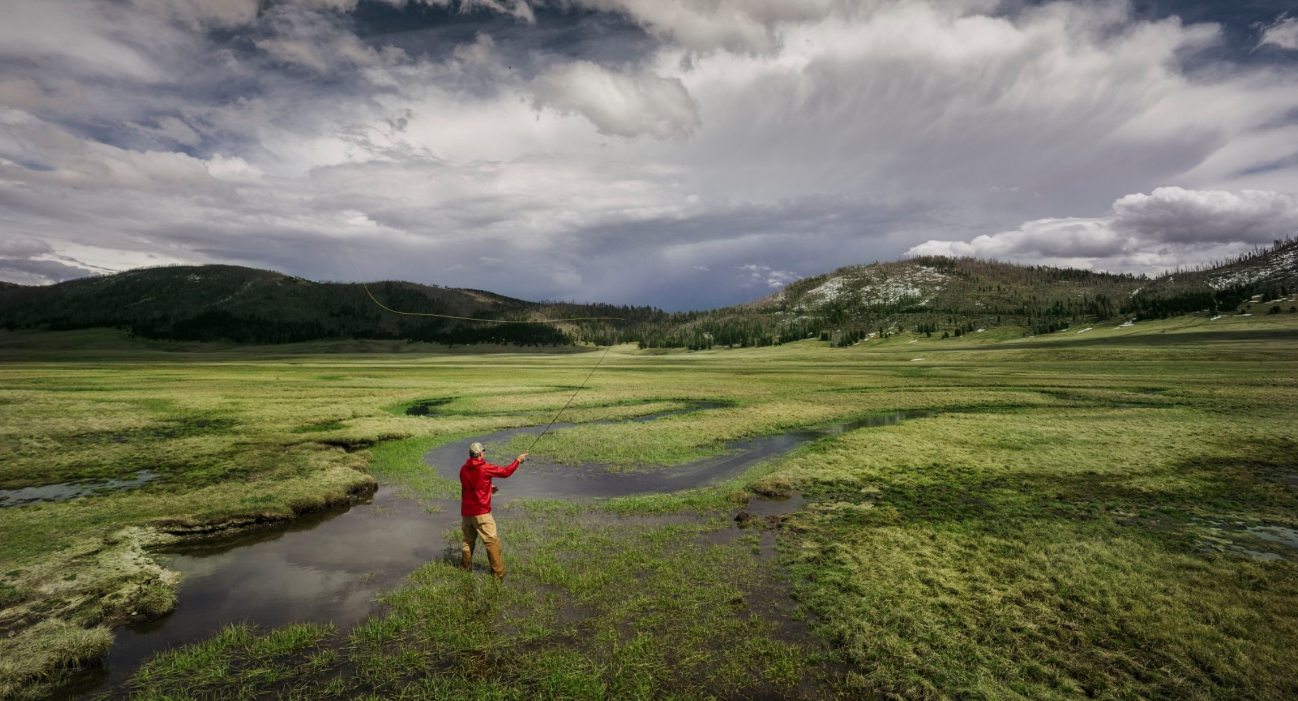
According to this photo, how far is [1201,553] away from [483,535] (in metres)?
19.5

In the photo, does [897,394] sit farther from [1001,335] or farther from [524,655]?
[1001,335]

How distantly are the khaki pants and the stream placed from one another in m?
1.77

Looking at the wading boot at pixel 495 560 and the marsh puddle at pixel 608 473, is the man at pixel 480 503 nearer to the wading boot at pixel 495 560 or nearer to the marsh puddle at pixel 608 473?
the wading boot at pixel 495 560

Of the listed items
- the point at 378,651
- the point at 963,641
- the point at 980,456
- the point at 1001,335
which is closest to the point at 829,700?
the point at 963,641

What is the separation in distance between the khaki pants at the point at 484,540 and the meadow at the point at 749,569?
1.91ft

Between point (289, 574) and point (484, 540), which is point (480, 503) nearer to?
point (484, 540)

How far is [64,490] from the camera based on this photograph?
20953mm

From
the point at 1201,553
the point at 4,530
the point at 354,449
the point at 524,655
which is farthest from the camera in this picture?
the point at 354,449

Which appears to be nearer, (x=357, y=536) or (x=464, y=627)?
(x=464, y=627)

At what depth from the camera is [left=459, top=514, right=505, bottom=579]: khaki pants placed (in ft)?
43.4

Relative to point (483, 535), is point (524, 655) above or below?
below

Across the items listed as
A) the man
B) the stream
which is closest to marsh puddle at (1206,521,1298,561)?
the stream

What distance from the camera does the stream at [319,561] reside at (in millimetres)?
11086

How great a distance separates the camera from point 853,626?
11.1 meters
